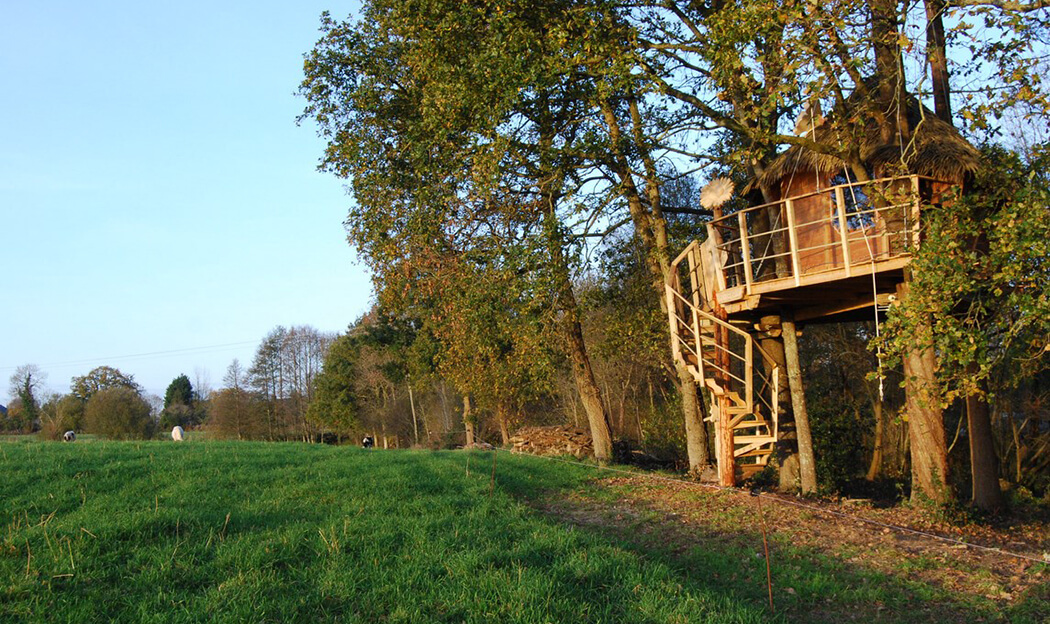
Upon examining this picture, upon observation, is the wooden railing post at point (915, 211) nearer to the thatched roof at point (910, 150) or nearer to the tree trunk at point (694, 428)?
the thatched roof at point (910, 150)

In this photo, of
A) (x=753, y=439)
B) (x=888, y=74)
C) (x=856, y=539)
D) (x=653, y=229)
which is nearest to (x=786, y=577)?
(x=856, y=539)

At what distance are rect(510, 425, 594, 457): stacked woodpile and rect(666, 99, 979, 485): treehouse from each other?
586 cm

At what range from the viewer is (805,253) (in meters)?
14.3

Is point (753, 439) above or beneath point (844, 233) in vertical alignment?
beneath

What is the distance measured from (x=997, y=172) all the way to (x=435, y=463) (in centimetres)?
1102

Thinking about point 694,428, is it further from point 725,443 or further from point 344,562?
point 344,562

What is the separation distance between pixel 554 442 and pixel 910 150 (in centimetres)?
1321

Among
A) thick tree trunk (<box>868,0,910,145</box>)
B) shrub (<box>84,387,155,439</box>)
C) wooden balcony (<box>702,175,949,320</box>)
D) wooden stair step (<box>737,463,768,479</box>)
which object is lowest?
wooden stair step (<box>737,463,768,479</box>)

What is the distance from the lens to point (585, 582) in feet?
23.0

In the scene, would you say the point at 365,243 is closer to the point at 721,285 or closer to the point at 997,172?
the point at 721,285

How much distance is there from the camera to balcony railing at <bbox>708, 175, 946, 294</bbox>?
11133 mm

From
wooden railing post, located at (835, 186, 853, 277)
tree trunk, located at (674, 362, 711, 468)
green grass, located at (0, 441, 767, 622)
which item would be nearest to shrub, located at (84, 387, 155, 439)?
green grass, located at (0, 441, 767, 622)

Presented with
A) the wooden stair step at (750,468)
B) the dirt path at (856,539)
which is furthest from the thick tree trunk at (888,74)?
the wooden stair step at (750,468)

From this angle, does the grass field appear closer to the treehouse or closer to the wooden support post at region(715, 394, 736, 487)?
the wooden support post at region(715, 394, 736, 487)
